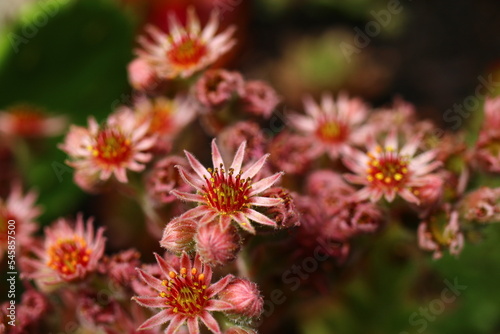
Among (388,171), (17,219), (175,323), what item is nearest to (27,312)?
(17,219)

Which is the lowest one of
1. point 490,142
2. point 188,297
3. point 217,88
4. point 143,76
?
point 188,297

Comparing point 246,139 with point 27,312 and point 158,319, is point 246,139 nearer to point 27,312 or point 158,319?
point 158,319

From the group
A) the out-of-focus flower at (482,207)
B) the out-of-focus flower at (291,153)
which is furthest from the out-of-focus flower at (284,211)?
the out-of-focus flower at (482,207)

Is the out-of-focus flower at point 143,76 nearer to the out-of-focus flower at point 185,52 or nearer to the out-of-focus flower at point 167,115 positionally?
the out-of-focus flower at point 185,52

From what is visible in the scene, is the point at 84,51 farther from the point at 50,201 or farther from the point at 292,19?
the point at 292,19

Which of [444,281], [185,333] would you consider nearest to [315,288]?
[185,333]
